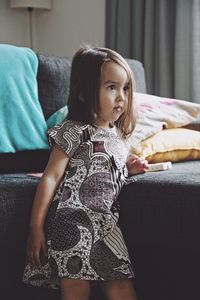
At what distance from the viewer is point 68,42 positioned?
3.88m

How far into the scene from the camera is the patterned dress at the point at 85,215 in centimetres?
155

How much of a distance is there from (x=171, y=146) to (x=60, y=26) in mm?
2092

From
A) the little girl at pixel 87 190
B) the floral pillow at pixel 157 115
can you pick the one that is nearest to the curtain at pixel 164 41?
the floral pillow at pixel 157 115

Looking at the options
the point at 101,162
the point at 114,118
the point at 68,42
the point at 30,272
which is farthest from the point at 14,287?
the point at 68,42

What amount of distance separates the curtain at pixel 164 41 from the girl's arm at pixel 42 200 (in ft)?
5.25

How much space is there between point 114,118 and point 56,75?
0.54 m

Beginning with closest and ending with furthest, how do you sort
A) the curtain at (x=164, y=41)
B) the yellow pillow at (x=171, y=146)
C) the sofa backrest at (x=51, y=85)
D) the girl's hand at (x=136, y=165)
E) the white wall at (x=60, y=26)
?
the girl's hand at (x=136, y=165)
the yellow pillow at (x=171, y=146)
the sofa backrest at (x=51, y=85)
the curtain at (x=164, y=41)
the white wall at (x=60, y=26)

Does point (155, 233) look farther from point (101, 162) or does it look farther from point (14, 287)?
point (14, 287)

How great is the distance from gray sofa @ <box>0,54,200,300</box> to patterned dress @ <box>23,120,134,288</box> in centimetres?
7

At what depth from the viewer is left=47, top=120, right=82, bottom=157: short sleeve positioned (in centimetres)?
169

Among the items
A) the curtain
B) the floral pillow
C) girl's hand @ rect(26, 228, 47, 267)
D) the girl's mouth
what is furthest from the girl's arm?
the curtain

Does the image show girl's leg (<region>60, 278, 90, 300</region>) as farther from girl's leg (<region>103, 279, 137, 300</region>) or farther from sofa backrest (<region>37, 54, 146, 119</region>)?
sofa backrest (<region>37, 54, 146, 119</region>)

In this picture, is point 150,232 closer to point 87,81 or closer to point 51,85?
point 87,81

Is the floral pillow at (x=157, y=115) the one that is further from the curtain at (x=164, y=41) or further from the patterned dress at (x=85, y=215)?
the curtain at (x=164, y=41)
